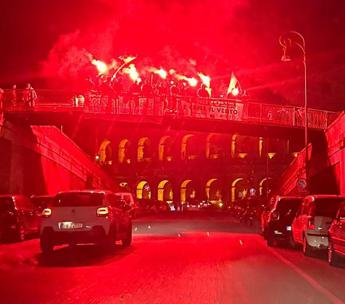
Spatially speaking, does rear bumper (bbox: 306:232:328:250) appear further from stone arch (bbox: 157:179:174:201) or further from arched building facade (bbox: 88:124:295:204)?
stone arch (bbox: 157:179:174:201)

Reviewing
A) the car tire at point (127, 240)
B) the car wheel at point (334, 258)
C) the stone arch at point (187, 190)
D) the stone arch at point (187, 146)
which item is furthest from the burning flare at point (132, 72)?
the car wheel at point (334, 258)

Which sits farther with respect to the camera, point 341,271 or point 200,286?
point 341,271

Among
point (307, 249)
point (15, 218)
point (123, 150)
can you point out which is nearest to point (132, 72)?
point (15, 218)

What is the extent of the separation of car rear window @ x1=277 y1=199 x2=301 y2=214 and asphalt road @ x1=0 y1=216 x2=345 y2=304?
318 cm

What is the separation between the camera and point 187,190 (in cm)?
9625

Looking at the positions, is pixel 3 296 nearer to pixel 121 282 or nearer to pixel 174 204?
pixel 121 282

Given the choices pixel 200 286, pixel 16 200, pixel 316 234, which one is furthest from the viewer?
pixel 16 200

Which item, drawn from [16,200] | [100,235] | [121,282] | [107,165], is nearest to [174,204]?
[107,165]

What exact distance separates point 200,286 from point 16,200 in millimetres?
15797

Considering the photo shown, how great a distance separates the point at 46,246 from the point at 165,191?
79.3m

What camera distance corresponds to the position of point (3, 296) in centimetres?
1142

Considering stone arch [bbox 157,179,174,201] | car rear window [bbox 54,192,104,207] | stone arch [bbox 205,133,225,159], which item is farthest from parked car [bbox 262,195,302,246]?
stone arch [bbox 157,179,174,201]

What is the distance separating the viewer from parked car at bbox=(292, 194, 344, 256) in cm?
1914

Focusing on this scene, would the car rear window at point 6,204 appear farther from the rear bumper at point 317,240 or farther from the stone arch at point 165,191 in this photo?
the stone arch at point 165,191
